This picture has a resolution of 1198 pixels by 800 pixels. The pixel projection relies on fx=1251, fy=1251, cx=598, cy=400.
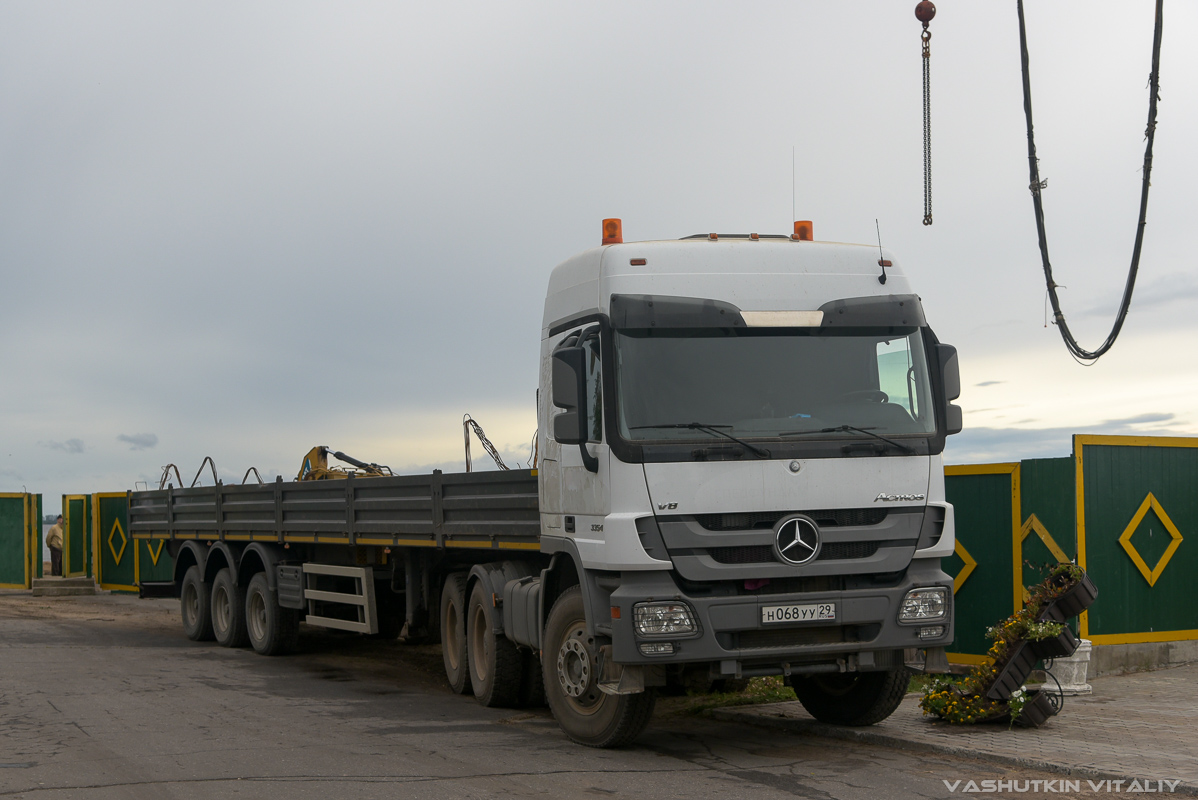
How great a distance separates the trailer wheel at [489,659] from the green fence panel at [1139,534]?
5012 millimetres

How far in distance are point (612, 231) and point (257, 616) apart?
8884mm

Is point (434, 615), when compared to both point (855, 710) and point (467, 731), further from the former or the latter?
point (855, 710)

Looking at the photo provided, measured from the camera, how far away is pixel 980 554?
1145 cm

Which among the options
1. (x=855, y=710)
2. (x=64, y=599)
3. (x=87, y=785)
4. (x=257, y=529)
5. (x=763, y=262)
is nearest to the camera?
(x=87, y=785)

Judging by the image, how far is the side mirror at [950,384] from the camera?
818cm

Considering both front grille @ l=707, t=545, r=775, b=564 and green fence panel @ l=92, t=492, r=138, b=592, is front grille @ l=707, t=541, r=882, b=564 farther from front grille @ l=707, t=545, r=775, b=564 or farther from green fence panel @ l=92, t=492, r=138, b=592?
green fence panel @ l=92, t=492, r=138, b=592

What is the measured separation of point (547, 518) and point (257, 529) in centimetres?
763

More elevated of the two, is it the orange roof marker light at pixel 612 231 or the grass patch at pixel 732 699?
the orange roof marker light at pixel 612 231

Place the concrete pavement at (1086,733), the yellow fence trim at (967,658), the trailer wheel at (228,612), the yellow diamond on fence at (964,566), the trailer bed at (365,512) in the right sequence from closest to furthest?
the concrete pavement at (1086,733) → the trailer bed at (365,512) → the yellow fence trim at (967,658) → the yellow diamond on fence at (964,566) → the trailer wheel at (228,612)

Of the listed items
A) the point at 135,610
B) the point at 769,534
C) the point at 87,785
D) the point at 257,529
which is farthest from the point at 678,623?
the point at 135,610

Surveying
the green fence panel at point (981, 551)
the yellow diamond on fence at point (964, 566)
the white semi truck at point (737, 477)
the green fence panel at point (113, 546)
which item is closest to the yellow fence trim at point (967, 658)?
the green fence panel at point (981, 551)

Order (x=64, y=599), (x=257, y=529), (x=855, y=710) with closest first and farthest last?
(x=855, y=710)
(x=257, y=529)
(x=64, y=599)

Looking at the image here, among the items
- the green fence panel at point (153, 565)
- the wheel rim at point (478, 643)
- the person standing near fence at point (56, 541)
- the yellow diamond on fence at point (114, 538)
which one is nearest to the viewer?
the wheel rim at point (478, 643)

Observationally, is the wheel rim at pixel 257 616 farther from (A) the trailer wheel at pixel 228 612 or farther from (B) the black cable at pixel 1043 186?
(B) the black cable at pixel 1043 186
